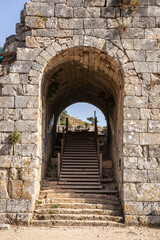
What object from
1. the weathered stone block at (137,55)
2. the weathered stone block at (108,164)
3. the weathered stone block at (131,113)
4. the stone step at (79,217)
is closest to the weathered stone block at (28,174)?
the stone step at (79,217)

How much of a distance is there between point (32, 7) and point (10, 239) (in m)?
6.34

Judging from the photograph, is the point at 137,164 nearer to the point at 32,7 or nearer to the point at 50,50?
the point at 50,50

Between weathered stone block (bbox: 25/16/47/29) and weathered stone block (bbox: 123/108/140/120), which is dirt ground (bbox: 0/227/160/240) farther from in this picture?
weathered stone block (bbox: 25/16/47/29)

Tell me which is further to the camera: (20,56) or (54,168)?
(54,168)

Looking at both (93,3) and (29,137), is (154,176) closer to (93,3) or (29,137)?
(29,137)

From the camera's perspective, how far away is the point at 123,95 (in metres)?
7.95

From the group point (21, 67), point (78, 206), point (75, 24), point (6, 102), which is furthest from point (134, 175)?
point (75, 24)

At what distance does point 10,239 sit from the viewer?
238 inches

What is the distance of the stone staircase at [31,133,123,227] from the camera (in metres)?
7.22

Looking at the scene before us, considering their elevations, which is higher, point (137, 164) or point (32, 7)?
point (32, 7)

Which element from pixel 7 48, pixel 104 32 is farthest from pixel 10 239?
pixel 104 32

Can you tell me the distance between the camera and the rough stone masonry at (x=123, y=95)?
7.32 metres

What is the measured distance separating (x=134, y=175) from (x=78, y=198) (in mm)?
1866

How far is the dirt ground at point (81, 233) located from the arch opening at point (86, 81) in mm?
1997
